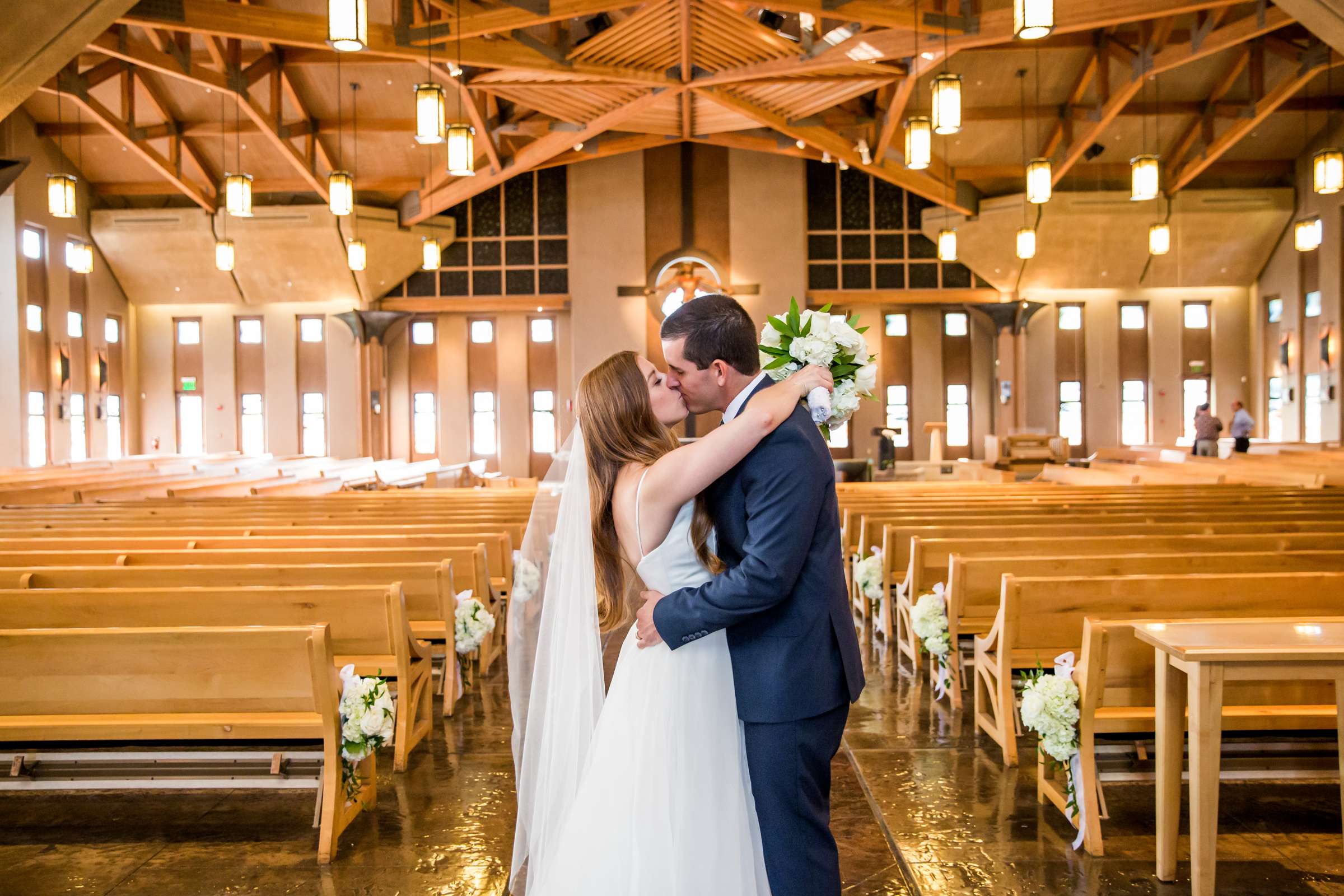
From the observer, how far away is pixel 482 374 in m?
19.6

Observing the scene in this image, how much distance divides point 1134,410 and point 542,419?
1155 cm

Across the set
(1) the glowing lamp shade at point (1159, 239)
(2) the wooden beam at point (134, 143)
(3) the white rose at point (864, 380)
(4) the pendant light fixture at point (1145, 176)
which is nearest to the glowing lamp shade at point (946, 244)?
(1) the glowing lamp shade at point (1159, 239)

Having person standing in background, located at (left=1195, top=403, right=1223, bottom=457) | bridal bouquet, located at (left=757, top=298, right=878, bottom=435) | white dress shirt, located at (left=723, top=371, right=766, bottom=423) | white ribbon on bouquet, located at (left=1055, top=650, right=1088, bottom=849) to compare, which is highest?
bridal bouquet, located at (left=757, top=298, right=878, bottom=435)

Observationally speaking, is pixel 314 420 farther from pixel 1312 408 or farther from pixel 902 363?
pixel 1312 408

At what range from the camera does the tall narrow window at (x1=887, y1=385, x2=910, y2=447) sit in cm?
1941

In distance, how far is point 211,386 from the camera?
19.5 metres

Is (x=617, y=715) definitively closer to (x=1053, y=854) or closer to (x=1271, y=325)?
(x=1053, y=854)

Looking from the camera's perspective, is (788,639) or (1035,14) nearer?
(788,639)

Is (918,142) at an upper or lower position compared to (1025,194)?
lower

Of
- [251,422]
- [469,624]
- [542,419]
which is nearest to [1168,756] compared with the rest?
[469,624]

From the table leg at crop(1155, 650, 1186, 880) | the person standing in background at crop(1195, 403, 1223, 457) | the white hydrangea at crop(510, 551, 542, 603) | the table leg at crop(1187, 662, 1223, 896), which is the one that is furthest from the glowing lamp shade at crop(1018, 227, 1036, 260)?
the table leg at crop(1187, 662, 1223, 896)

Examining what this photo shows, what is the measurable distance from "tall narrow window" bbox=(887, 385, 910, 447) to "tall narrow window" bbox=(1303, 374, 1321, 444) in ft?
21.7

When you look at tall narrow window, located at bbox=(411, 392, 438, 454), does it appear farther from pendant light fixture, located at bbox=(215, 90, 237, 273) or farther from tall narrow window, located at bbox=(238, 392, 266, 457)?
pendant light fixture, located at bbox=(215, 90, 237, 273)

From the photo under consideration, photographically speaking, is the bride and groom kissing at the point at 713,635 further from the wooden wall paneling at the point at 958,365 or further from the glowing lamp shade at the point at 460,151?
the wooden wall paneling at the point at 958,365
